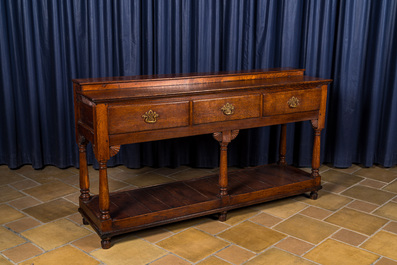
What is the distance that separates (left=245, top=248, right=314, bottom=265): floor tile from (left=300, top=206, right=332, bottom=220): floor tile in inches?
25.4

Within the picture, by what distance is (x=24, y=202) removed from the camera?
383cm

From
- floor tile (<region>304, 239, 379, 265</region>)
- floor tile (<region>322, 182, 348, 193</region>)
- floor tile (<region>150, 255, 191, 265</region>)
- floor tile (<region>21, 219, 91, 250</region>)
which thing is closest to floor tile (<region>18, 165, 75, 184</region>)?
floor tile (<region>21, 219, 91, 250</region>)

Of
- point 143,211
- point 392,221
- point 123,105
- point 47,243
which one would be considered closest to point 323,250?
point 392,221

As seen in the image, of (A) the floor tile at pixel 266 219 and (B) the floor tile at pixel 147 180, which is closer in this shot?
(A) the floor tile at pixel 266 219

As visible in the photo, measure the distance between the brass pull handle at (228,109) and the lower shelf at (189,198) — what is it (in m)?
0.63

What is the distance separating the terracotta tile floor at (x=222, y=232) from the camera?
3.02 meters

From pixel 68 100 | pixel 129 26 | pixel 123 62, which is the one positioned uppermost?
pixel 129 26

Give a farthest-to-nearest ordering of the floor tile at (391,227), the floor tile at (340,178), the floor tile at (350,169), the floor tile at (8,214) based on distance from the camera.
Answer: the floor tile at (350,169) < the floor tile at (340,178) < the floor tile at (8,214) < the floor tile at (391,227)

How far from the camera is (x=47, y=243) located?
317 centimetres

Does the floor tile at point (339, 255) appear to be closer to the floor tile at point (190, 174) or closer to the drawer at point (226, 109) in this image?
the drawer at point (226, 109)

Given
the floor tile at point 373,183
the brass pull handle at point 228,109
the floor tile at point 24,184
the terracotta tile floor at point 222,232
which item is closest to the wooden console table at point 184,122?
the brass pull handle at point 228,109

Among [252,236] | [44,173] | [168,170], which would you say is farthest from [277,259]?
[44,173]

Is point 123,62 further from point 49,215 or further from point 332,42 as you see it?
point 332,42

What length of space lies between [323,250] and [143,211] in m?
1.20
